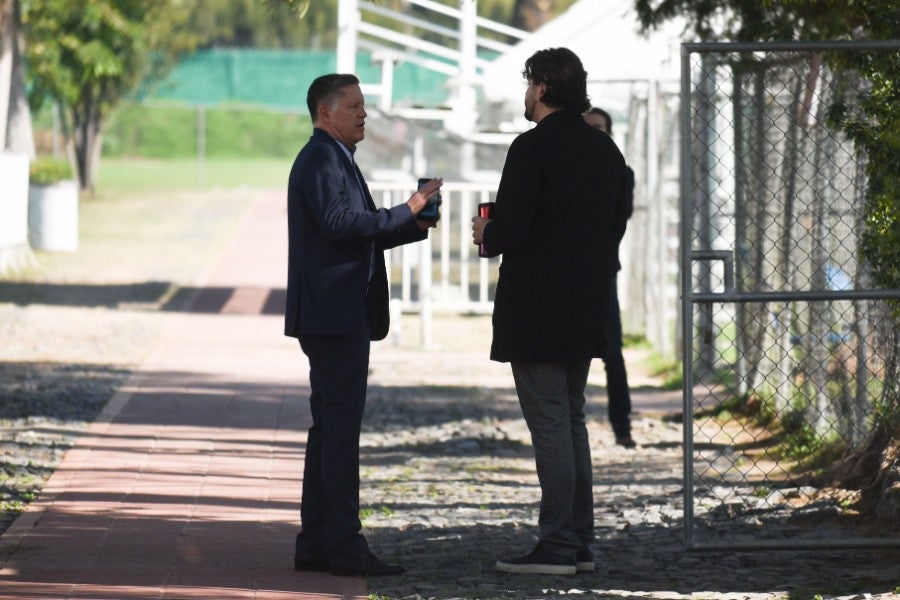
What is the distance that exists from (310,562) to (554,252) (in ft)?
5.08

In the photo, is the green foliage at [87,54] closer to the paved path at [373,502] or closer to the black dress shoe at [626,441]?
the paved path at [373,502]

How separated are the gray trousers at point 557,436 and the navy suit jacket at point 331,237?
0.67 meters

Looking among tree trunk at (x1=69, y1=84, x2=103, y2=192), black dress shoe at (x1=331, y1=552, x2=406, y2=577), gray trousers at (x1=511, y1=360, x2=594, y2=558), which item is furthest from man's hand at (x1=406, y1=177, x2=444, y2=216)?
tree trunk at (x1=69, y1=84, x2=103, y2=192)

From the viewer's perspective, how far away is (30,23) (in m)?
29.7

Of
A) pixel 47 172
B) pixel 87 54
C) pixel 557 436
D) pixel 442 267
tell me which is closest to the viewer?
pixel 557 436

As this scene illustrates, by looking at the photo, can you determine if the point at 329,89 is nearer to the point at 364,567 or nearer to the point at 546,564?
the point at 364,567

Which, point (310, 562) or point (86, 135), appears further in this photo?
point (86, 135)

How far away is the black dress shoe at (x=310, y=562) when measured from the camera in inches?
248

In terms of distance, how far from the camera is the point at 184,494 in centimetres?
A: 800

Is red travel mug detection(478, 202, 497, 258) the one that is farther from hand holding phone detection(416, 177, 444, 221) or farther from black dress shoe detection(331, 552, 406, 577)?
black dress shoe detection(331, 552, 406, 577)

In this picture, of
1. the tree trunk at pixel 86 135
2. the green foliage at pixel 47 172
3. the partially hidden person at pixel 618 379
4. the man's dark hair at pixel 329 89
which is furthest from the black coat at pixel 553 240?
the tree trunk at pixel 86 135

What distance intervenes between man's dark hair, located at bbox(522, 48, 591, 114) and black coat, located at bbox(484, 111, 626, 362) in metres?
0.06

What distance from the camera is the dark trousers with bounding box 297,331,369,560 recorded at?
6.08 m

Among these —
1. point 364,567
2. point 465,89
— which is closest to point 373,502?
point 364,567
